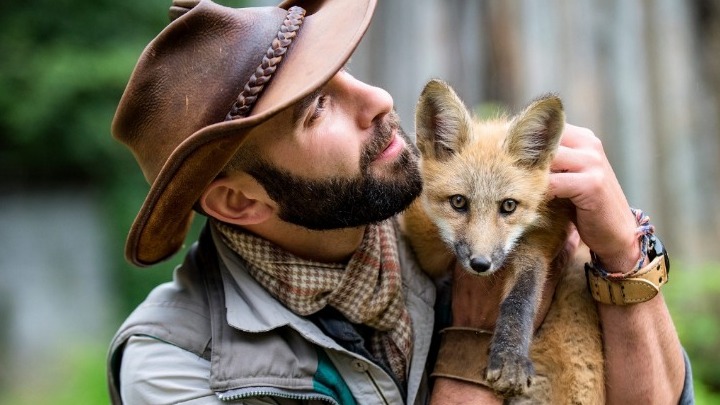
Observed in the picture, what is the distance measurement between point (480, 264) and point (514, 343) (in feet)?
0.97

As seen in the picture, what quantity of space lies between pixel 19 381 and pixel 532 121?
26.6 feet

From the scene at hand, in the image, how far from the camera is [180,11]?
2.64 m

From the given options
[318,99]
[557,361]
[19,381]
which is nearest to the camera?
[318,99]

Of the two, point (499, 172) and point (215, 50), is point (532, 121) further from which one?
point (215, 50)

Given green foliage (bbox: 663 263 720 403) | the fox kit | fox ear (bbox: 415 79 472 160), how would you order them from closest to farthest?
the fox kit → fox ear (bbox: 415 79 472 160) → green foliage (bbox: 663 263 720 403)

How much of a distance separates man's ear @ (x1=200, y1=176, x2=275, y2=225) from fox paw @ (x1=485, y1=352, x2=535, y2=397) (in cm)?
95

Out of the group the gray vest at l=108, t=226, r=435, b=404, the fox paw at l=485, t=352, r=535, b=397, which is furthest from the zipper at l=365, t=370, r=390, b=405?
the fox paw at l=485, t=352, r=535, b=397

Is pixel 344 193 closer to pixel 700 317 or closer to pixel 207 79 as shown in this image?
pixel 207 79

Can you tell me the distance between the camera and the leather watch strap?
2.59 meters

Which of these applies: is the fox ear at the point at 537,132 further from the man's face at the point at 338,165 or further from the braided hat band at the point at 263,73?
the braided hat band at the point at 263,73

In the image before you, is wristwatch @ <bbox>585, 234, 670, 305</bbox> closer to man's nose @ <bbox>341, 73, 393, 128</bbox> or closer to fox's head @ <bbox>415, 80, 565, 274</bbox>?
fox's head @ <bbox>415, 80, 565, 274</bbox>

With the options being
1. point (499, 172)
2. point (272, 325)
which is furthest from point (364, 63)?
point (272, 325)

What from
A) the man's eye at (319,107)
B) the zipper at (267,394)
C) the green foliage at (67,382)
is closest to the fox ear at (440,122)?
the man's eye at (319,107)

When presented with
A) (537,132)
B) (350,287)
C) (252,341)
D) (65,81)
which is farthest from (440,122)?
(65,81)
